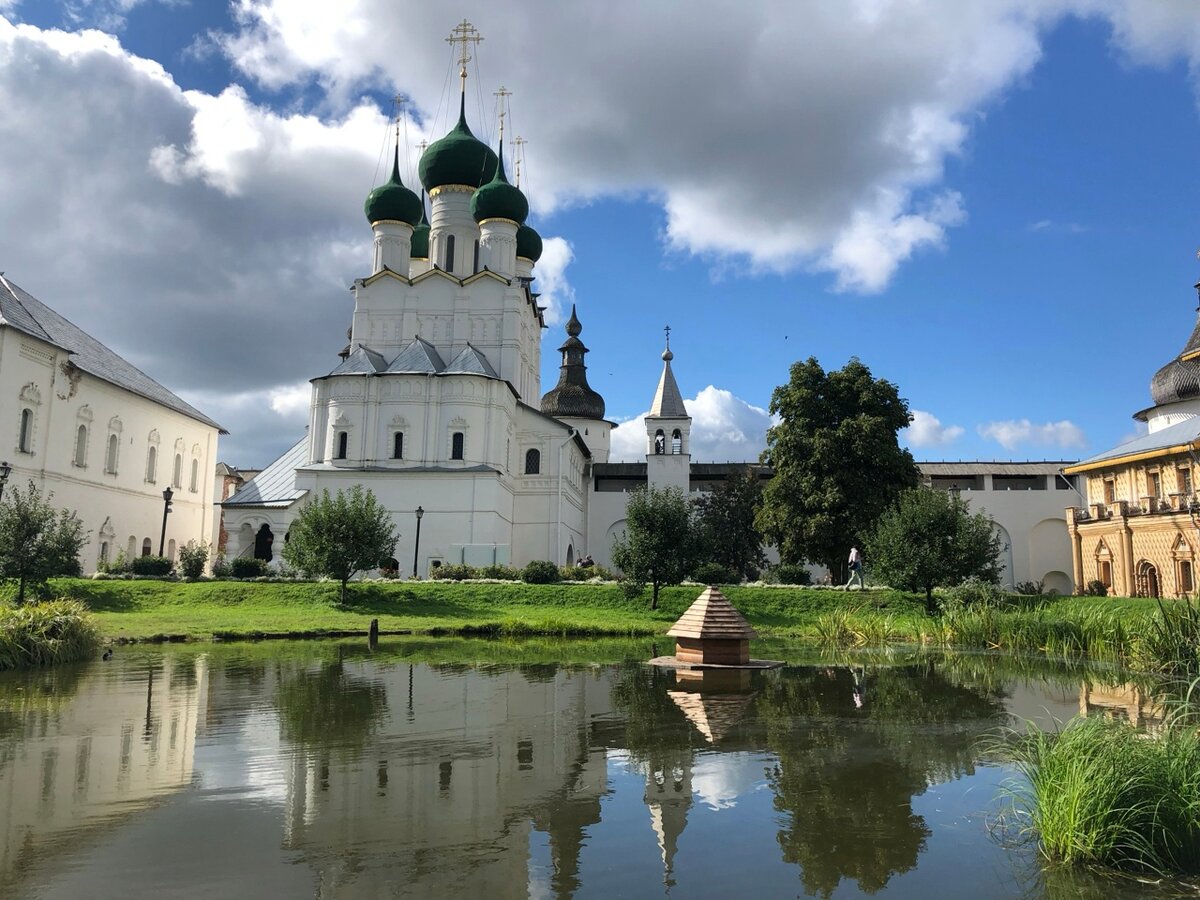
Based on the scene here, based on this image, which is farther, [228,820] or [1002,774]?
[1002,774]

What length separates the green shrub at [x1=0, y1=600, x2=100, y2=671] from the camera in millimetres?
14312

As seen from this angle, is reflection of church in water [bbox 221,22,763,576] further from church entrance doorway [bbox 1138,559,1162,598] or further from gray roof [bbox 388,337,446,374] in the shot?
church entrance doorway [bbox 1138,559,1162,598]

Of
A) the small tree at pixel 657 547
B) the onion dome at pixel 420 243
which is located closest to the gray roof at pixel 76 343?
the onion dome at pixel 420 243

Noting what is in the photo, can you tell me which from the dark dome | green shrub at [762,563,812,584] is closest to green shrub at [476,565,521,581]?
green shrub at [762,563,812,584]

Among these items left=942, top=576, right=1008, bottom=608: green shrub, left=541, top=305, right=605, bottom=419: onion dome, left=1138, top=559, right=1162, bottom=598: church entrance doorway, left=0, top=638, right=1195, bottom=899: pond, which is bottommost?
left=0, top=638, right=1195, bottom=899: pond

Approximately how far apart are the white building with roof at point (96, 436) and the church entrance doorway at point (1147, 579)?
3379cm

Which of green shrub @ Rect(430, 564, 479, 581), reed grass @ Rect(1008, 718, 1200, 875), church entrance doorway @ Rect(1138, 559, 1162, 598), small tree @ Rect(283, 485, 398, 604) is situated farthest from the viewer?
green shrub @ Rect(430, 564, 479, 581)

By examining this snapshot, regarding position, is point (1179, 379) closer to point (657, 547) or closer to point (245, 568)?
point (657, 547)

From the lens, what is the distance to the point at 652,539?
87.9ft

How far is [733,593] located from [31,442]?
24935mm

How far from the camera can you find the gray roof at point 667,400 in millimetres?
46987

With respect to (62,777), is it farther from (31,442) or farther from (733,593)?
(31,442)

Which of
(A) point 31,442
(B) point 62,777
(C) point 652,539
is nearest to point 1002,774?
(B) point 62,777

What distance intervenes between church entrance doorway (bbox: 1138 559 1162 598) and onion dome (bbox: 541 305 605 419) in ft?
110
